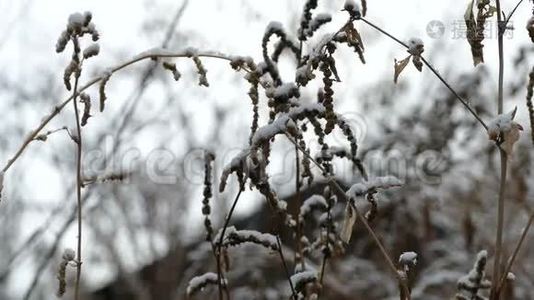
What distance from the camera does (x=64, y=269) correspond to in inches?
61.6

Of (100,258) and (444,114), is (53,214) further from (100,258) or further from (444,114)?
(100,258)

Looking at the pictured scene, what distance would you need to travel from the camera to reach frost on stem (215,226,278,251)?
165 centimetres

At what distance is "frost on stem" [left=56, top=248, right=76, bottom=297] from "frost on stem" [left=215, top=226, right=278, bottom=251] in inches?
12.2

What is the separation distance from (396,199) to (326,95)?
11.9ft

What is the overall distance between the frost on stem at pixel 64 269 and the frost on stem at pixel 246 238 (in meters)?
0.31

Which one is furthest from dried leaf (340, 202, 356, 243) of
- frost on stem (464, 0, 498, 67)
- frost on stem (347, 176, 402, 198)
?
frost on stem (464, 0, 498, 67)

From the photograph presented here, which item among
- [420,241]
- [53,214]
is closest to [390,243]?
[420,241]

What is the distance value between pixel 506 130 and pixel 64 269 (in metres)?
0.88

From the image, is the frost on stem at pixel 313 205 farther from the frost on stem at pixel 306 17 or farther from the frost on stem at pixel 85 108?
the frost on stem at pixel 85 108

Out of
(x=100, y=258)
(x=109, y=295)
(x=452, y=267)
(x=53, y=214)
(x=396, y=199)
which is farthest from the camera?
(x=109, y=295)

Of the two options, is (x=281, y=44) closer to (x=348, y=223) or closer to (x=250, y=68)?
(x=250, y=68)

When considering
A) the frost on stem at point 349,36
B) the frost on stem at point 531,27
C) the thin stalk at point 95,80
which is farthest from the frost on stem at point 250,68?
the frost on stem at point 531,27

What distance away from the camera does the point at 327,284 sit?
4184mm

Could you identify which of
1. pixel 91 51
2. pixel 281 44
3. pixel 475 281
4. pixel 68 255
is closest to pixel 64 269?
pixel 68 255
